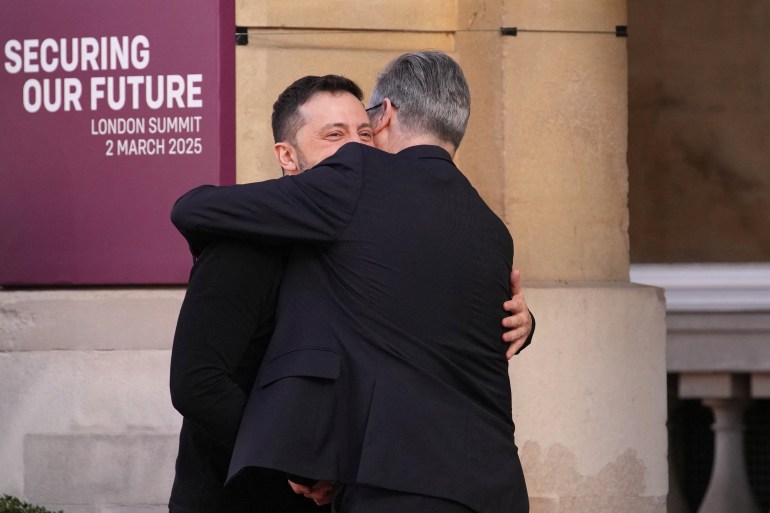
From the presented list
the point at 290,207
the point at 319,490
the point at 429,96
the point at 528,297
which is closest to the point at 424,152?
the point at 429,96

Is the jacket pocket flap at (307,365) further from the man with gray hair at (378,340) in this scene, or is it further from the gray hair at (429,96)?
the gray hair at (429,96)

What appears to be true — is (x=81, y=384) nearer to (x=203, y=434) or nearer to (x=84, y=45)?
(x=84, y=45)

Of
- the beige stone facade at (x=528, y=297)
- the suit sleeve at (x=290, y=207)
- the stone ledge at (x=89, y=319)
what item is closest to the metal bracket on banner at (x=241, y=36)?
the beige stone facade at (x=528, y=297)

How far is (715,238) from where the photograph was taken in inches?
252

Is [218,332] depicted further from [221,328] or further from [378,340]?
[378,340]

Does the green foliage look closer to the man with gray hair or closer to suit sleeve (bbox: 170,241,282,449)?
suit sleeve (bbox: 170,241,282,449)

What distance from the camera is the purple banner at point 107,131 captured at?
5.09 metres

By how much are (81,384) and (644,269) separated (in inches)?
104

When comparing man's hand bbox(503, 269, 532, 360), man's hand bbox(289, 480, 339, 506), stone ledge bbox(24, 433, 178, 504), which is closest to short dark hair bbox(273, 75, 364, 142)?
man's hand bbox(503, 269, 532, 360)

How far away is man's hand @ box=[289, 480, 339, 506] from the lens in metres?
2.54

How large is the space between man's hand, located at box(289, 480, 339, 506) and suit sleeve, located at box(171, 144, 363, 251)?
1.58 ft

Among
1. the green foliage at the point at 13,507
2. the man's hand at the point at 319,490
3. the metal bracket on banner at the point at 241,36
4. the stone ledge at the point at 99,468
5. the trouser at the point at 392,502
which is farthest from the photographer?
the metal bracket on banner at the point at 241,36

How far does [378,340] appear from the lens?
97.9 inches

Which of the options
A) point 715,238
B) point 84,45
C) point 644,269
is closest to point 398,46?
point 84,45
